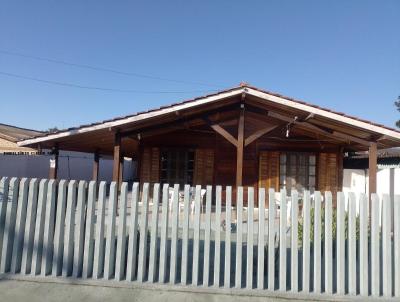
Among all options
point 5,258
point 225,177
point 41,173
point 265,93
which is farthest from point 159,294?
point 41,173

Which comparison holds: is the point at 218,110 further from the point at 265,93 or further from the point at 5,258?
the point at 5,258

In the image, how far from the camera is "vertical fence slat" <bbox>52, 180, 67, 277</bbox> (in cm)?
380

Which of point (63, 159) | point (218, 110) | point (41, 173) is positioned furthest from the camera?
point (63, 159)

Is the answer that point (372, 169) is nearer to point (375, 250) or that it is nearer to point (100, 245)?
point (375, 250)

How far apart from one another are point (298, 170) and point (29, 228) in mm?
9390

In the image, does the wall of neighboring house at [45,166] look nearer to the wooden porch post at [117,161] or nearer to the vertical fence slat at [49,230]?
the wooden porch post at [117,161]

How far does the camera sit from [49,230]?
3.88 m

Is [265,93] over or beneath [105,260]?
over

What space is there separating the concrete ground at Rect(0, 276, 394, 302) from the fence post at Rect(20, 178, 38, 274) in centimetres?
22

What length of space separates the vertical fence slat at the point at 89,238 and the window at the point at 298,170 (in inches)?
335

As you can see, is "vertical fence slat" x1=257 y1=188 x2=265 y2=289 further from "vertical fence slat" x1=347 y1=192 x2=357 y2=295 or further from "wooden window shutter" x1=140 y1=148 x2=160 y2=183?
"wooden window shutter" x1=140 y1=148 x2=160 y2=183

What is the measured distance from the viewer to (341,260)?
11.5 feet

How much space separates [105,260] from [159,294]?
0.83 m

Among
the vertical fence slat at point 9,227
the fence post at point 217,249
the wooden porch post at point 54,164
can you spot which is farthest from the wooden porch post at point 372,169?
the wooden porch post at point 54,164
